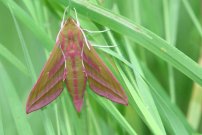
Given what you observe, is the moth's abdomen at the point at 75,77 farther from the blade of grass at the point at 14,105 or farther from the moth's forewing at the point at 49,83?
the blade of grass at the point at 14,105

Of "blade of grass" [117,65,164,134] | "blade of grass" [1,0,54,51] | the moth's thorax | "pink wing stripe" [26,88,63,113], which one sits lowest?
"blade of grass" [117,65,164,134]

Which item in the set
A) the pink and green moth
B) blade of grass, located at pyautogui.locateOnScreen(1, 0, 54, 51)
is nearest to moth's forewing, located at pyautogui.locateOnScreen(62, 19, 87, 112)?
the pink and green moth

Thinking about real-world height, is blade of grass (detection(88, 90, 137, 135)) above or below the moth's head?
below

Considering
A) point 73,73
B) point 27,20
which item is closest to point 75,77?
point 73,73

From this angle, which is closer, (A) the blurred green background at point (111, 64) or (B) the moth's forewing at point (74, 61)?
(A) the blurred green background at point (111, 64)

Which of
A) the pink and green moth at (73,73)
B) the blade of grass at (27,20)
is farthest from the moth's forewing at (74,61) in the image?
the blade of grass at (27,20)

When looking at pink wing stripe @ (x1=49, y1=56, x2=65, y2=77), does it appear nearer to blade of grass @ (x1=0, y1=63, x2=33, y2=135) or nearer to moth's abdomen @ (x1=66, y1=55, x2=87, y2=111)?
moth's abdomen @ (x1=66, y1=55, x2=87, y2=111)

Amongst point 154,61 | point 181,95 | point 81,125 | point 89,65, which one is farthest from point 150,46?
point 181,95
